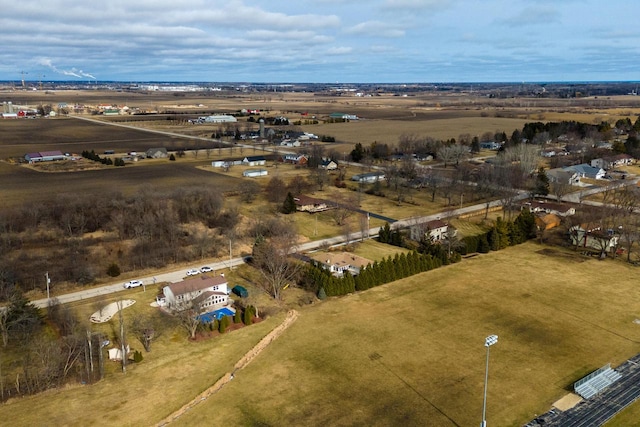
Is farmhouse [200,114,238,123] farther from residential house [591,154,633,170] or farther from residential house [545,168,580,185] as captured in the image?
residential house [591,154,633,170]

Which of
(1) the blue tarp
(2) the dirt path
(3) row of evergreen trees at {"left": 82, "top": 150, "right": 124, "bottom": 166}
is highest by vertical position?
(3) row of evergreen trees at {"left": 82, "top": 150, "right": 124, "bottom": 166}

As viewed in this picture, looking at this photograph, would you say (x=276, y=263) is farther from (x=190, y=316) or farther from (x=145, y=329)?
(x=145, y=329)

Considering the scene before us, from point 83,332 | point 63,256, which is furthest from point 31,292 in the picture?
point 83,332

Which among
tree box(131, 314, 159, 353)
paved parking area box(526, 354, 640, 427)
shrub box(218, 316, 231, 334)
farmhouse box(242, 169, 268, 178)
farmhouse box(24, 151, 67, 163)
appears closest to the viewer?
paved parking area box(526, 354, 640, 427)

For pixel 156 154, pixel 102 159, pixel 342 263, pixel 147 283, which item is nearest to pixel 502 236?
pixel 342 263

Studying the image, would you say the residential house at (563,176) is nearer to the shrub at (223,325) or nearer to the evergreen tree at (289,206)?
the evergreen tree at (289,206)

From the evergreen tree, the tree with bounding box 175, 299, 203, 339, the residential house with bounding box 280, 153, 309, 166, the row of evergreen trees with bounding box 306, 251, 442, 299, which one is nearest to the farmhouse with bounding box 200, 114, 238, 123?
the residential house with bounding box 280, 153, 309, 166

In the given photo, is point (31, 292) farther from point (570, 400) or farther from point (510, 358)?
point (570, 400)

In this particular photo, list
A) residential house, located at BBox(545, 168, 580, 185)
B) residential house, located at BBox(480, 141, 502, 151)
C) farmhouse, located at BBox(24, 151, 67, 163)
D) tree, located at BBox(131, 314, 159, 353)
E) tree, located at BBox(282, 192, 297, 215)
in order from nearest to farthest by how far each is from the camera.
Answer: tree, located at BBox(131, 314, 159, 353) < tree, located at BBox(282, 192, 297, 215) < residential house, located at BBox(545, 168, 580, 185) < farmhouse, located at BBox(24, 151, 67, 163) < residential house, located at BBox(480, 141, 502, 151)
